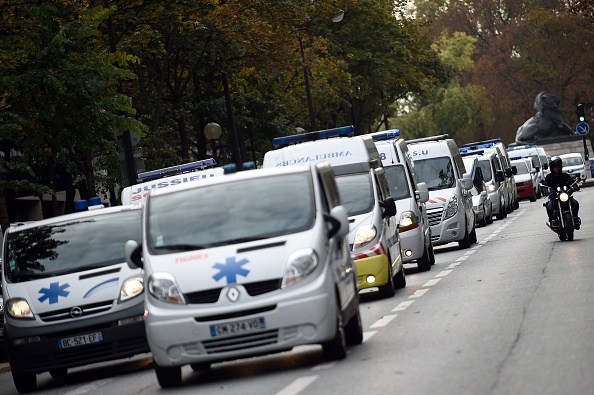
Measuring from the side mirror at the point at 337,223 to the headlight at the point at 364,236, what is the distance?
617cm

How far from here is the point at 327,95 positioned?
58938 millimetres

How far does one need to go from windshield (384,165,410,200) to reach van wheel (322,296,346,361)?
11880 millimetres

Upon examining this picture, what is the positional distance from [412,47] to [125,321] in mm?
55148

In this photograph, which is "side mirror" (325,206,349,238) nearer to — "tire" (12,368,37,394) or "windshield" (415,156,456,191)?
"tire" (12,368,37,394)

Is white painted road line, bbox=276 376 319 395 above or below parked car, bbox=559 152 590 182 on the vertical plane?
above

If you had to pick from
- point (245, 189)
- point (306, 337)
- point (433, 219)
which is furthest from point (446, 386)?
point (433, 219)

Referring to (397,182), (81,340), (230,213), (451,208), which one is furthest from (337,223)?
(451,208)

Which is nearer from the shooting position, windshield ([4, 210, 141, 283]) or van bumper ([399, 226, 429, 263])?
windshield ([4, 210, 141, 283])

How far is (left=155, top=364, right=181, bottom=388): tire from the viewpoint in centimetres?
1212

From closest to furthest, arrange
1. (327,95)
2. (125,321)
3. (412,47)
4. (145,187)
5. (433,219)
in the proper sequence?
(125,321) < (145,187) < (433,219) < (327,95) < (412,47)

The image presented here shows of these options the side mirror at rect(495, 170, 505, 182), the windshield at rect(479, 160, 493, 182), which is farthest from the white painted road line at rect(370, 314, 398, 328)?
the windshield at rect(479, 160, 493, 182)

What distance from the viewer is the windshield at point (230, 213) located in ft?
40.7

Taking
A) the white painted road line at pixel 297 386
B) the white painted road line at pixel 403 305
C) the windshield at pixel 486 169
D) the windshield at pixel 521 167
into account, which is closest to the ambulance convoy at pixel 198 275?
the white painted road line at pixel 297 386

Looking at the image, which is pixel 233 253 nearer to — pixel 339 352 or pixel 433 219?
pixel 339 352
